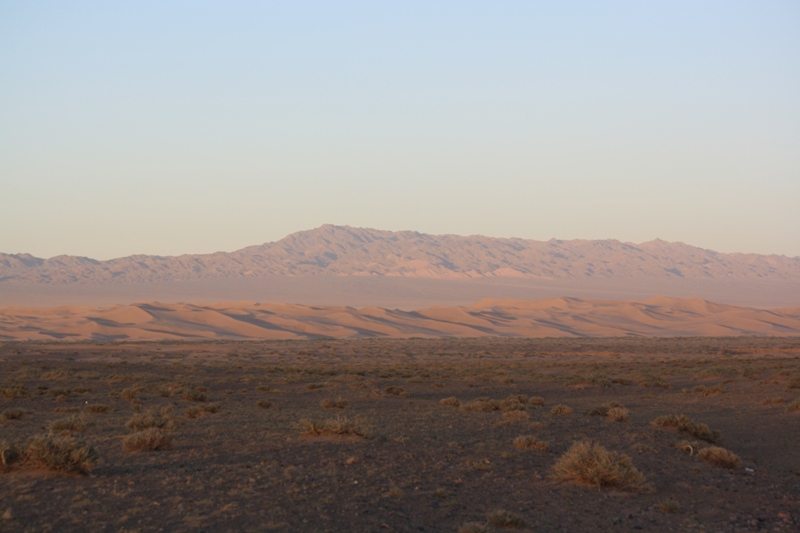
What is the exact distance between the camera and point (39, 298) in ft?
534

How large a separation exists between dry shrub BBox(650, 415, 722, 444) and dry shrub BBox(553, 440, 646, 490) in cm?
439

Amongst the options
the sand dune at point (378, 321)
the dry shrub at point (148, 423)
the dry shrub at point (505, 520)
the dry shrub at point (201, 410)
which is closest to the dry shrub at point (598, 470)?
the dry shrub at point (505, 520)

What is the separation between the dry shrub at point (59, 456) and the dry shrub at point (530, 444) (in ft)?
20.5

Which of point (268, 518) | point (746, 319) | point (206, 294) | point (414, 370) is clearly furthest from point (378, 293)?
point (268, 518)

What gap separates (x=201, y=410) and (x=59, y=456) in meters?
7.28

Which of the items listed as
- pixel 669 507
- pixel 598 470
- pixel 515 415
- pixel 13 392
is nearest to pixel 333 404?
pixel 515 415

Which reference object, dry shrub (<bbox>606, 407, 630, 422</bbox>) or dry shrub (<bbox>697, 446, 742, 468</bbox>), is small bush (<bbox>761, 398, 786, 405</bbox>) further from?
dry shrub (<bbox>697, 446, 742, 468</bbox>)

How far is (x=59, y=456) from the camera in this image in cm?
902

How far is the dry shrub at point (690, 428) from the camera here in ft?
A: 45.4

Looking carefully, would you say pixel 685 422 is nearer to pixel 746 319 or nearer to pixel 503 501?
pixel 503 501

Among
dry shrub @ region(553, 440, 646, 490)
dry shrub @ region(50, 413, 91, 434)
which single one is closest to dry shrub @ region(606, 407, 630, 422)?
dry shrub @ region(553, 440, 646, 490)

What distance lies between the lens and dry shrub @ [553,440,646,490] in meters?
9.79

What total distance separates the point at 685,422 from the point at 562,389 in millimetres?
11585

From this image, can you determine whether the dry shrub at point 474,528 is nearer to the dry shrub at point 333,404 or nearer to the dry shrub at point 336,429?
the dry shrub at point 336,429
